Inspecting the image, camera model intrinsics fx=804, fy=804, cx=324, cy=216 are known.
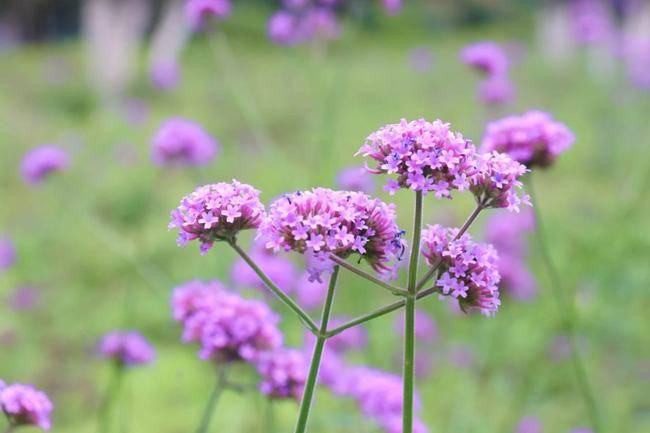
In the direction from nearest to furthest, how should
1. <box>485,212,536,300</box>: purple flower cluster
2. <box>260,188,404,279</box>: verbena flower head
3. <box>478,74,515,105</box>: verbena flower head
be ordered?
<box>260,188,404,279</box>: verbena flower head
<box>485,212,536,300</box>: purple flower cluster
<box>478,74,515,105</box>: verbena flower head

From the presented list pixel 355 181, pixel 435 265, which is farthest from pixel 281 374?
pixel 355 181

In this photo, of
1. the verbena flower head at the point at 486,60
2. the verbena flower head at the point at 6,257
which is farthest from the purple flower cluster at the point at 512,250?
the verbena flower head at the point at 6,257

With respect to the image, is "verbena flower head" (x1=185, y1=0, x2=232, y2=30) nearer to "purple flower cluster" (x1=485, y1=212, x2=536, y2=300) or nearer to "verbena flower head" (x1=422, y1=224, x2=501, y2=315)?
"purple flower cluster" (x1=485, y1=212, x2=536, y2=300)

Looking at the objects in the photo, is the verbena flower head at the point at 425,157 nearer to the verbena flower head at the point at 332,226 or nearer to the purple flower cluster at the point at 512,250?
the verbena flower head at the point at 332,226

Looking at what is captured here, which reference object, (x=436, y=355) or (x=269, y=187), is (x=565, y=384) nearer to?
(x=436, y=355)

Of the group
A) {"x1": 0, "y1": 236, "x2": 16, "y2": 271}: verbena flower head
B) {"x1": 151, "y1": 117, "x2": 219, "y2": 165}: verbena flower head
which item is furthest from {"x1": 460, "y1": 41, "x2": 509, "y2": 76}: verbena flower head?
{"x1": 0, "y1": 236, "x2": 16, "y2": 271}: verbena flower head

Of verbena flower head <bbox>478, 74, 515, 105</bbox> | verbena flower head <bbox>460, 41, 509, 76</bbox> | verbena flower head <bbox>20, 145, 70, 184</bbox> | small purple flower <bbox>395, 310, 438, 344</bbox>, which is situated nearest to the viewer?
verbena flower head <bbox>460, 41, 509, 76</bbox>
